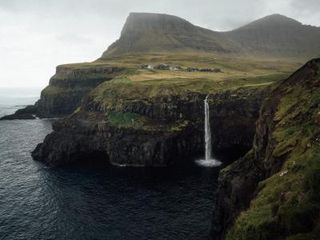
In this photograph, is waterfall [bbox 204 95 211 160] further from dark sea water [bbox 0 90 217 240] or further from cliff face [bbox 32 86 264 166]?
dark sea water [bbox 0 90 217 240]

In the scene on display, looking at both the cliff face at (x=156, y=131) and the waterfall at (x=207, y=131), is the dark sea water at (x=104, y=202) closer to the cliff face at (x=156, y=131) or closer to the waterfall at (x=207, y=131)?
the cliff face at (x=156, y=131)

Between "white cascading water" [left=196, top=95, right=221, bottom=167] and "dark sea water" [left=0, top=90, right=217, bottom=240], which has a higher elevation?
"white cascading water" [left=196, top=95, right=221, bottom=167]

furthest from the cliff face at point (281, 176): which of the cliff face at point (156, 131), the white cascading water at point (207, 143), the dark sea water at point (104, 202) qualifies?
the cliff face at point (156, 131)

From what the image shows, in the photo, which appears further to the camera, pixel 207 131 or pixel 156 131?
pixel 207 131

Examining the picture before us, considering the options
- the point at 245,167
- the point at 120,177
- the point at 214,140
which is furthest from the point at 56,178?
the point at 245,167

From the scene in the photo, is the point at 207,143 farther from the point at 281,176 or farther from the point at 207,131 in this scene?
the point at 281,176

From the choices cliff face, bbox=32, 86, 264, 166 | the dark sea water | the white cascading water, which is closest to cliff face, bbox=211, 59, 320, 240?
the dark sea water

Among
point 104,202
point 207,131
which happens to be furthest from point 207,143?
point 104,202
